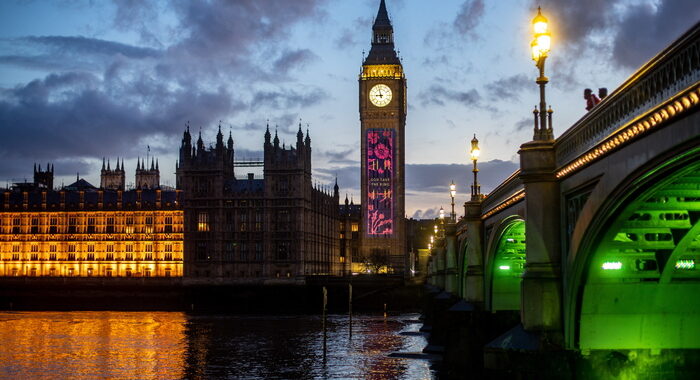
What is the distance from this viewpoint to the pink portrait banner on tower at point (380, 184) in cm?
16088

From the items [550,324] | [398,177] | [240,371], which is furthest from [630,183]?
[398,177]

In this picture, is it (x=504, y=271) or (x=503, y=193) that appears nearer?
(x=503, y=193)

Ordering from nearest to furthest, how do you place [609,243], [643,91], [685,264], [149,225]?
[643,91], [609,243], [685,264], [149,225]

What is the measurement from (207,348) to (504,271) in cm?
3040

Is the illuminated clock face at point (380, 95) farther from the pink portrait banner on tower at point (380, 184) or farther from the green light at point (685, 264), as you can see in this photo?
the green light at point (685, 264)

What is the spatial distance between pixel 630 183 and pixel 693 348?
8.21 m

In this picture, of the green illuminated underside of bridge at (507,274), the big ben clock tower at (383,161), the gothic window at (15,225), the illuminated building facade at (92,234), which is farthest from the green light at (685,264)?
the gothic window at (15,225)

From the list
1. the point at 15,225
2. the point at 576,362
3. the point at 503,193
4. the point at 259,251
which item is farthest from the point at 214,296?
the point at 576,362

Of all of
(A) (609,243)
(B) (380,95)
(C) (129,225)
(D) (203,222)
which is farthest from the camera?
(C) (129,225)

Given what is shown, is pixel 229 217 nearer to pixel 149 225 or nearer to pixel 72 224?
pixel 149 225

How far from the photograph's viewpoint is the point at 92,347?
69.1 meters

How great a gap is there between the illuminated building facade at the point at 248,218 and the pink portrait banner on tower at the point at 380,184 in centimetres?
1233

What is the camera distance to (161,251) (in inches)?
6654

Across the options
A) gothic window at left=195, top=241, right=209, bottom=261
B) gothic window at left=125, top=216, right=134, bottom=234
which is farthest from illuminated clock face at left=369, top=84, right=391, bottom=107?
gothic window at left=125, top=216, right=134, bottom=234
